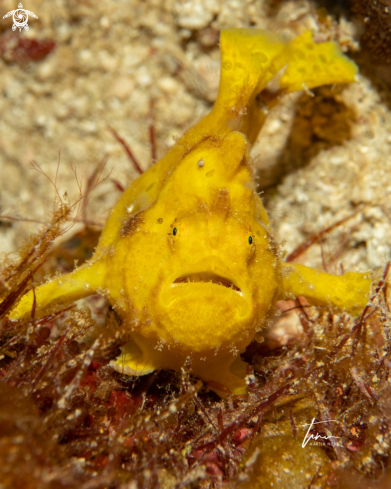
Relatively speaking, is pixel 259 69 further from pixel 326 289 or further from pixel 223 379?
→ pixel 223 379

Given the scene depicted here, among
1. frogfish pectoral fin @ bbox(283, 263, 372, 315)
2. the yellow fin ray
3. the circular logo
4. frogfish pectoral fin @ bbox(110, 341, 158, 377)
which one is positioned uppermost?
the circular logo

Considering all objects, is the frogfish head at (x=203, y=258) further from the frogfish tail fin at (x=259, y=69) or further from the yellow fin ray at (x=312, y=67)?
the yellow fin ray at (x=312, y=67)

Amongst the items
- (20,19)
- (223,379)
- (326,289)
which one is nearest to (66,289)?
(223,379)

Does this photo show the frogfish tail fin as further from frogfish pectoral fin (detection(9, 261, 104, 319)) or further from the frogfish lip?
frogfish pectoral fin (detection(9, 261, 104, 319))

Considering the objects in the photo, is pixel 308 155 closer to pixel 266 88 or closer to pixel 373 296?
pixel 266 88

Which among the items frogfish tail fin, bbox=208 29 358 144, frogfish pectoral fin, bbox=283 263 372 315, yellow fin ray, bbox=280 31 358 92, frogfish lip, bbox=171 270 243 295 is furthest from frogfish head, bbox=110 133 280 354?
yellow fin ray, bbox=280 31 358 92

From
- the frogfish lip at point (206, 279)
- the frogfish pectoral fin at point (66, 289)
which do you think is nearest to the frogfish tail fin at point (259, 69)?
the frogfish lip at point (206, 279)

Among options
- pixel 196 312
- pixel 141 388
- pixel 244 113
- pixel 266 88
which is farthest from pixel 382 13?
pixel 141 388

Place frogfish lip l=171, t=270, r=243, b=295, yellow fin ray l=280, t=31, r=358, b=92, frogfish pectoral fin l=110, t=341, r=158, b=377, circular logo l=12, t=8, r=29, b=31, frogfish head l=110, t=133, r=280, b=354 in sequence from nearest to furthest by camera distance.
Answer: frogfish head l=110, t=133, r=280, b=354
frogfish lip l=171, t=270, r=243, b=295
frogfish pectoral fin l=110, t=341, r=158, b=377
yellow fin ray l=280, t=31, r=358, b=92
circular logo l=12, t=8, r=29, b=31
